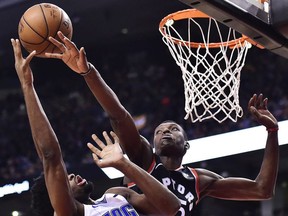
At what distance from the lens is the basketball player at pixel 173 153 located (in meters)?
3.44

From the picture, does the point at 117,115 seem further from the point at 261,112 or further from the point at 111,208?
the point at 261,112

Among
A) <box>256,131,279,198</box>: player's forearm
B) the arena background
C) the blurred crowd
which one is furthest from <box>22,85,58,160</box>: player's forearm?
the blurred crowd

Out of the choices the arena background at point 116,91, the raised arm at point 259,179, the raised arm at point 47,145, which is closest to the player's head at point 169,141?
the raised arm at point 259,179

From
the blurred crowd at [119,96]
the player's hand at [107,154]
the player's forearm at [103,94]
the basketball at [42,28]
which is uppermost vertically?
the basketball at [42,28]

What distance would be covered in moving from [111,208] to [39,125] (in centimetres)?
52

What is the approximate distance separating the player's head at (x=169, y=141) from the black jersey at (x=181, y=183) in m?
0.07

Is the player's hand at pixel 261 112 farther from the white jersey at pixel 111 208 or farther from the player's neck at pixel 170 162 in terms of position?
the white jersey at pixel 111 208

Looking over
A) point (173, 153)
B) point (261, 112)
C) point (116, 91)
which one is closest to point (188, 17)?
point (261, 112)

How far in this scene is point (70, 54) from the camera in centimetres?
329

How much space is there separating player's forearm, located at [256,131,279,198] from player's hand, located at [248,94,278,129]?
0.24 feet

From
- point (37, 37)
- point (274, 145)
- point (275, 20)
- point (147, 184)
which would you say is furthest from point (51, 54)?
point (274, 145)

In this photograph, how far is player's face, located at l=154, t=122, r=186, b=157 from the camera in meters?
3.65

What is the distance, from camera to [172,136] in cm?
368

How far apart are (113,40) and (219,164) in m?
4.19
